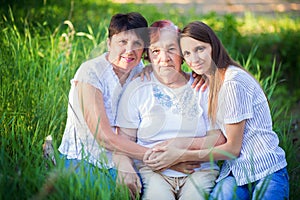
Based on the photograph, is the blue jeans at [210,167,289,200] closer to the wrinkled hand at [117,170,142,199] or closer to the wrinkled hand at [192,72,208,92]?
the wrinkled hand at [117,170,142,199]

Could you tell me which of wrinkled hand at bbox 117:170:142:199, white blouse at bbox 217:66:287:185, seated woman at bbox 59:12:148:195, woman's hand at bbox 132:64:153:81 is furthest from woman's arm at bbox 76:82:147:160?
white blouse at bbox 217:66:287:185

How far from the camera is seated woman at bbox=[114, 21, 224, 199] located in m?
2.87

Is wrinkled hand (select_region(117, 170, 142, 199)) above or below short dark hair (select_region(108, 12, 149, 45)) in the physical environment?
below

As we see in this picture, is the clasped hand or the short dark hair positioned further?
the short dark hair

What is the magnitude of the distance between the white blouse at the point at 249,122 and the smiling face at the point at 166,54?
29 cm

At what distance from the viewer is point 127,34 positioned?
292 centimetres

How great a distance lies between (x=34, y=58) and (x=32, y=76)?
456mm

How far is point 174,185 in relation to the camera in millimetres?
2834

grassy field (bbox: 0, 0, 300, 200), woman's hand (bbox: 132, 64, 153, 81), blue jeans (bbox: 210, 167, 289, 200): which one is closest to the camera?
grassy field (bbox: 0, 0, 300, 200)

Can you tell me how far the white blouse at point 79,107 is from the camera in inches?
115

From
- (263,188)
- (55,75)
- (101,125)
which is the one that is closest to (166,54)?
(101,125)

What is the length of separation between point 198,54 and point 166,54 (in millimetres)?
171

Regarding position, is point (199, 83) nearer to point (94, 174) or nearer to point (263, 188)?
point (263, 188)

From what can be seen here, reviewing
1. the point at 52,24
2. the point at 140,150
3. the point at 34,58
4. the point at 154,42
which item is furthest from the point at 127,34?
the point at 52,24
